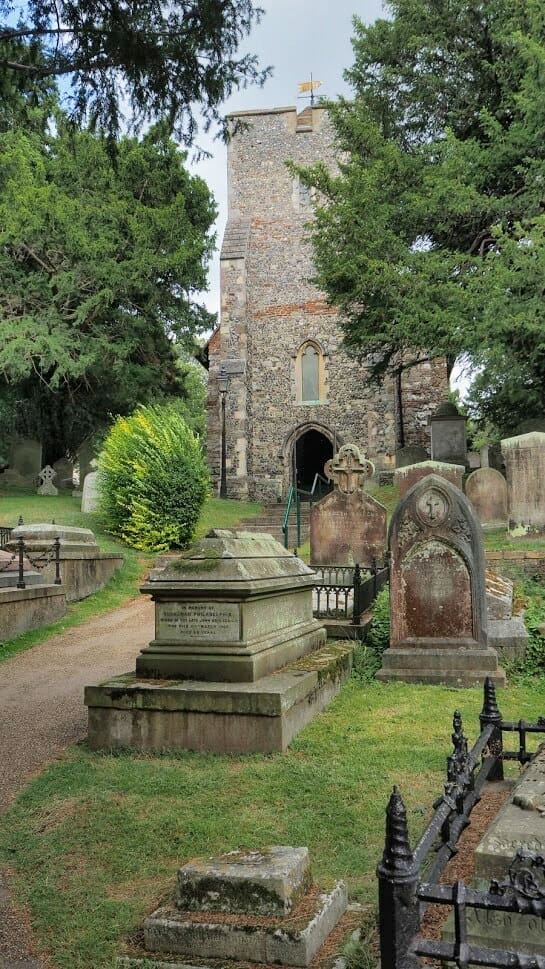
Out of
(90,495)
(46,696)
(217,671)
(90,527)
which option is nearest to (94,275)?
(90,495)

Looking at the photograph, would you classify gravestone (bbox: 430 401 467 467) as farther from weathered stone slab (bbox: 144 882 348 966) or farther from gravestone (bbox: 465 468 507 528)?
weathered stone slab (bbox: 144 882 348 966)

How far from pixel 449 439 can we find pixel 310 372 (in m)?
9.20

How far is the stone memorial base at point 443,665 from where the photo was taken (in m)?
7.01

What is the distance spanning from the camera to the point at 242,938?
2.73m

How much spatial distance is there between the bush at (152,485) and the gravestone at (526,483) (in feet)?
22.4

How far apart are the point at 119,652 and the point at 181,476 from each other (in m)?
7.46

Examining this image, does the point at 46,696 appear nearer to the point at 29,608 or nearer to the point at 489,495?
the point at 29,608

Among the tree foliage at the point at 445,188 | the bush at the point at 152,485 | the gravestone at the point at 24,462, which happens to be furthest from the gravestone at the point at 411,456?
the gravestone at the point at 24,462

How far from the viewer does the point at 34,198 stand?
878 inches

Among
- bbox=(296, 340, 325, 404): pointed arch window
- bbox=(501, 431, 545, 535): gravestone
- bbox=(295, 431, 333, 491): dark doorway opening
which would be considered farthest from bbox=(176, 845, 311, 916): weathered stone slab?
bbox=(295, 431, 333, 491): dark doorway opening

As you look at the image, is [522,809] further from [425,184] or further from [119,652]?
[425,184]

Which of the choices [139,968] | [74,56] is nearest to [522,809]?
[139,968]

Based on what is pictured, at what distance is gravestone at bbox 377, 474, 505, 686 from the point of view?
7.13 metres

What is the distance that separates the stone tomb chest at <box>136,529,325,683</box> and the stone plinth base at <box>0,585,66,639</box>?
5157 millimetres
